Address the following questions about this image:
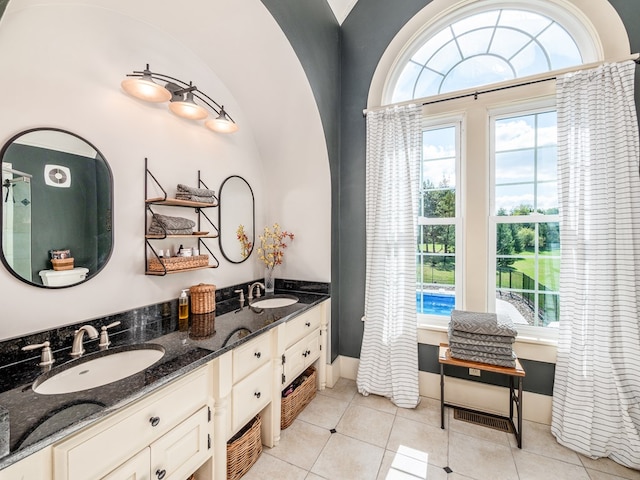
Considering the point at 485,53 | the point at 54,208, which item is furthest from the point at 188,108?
the point at 485,53

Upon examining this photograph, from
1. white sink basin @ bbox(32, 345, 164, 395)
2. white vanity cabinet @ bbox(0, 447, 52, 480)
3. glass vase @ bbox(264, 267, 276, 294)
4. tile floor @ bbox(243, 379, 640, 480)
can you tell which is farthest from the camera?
glass vase @ bbox(264, 267, 276, 294)

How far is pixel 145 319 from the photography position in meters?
1.71

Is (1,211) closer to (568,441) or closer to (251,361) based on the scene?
(251,361)

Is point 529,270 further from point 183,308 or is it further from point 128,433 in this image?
point 128,433

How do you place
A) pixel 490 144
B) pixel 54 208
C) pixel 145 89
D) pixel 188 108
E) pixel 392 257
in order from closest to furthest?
pixel 54 208
pixel 145 89
pixel 188 108
pixel 490 144
pixel 392 257

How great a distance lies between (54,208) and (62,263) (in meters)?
0.26

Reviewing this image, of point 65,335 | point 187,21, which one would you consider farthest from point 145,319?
point 187,21

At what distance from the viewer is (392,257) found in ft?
7.91

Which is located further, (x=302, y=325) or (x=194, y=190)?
(x=302, y=325)

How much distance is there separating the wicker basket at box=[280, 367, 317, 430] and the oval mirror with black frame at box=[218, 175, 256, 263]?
44.0 inches

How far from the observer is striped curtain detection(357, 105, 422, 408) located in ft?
7.72

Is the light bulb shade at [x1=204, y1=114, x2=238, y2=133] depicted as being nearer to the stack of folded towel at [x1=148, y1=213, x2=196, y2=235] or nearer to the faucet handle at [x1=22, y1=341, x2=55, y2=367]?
the stack of folded towel at [x1=148, y1=213, x2=196, y2=235]

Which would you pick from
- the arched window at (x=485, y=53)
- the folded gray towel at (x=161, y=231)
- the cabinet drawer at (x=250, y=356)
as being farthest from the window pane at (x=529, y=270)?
the folded gray towel at (x=161, y=231)

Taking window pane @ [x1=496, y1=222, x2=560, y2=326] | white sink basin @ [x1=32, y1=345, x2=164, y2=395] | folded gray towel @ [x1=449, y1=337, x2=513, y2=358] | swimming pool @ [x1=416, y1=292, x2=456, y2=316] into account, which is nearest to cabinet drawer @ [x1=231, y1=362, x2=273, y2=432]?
white sink basin @ [x1=32, y1=345, x2=164, y2=395]
